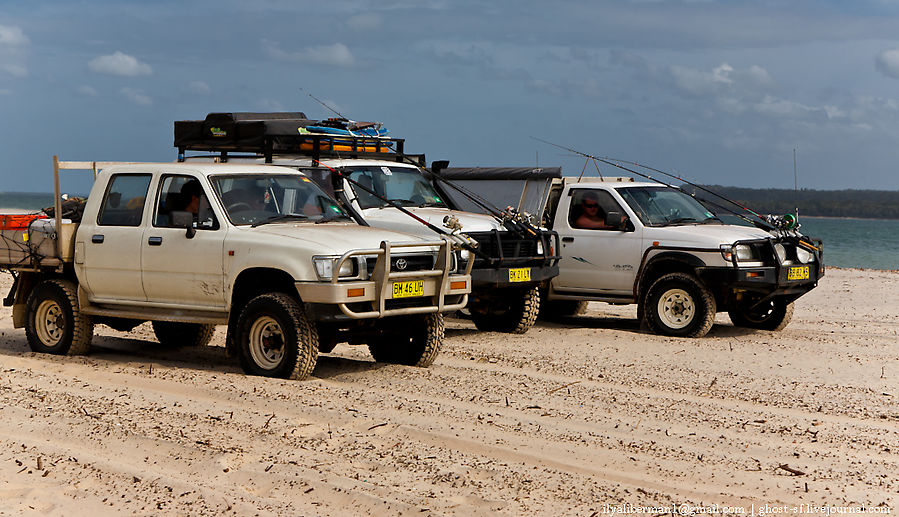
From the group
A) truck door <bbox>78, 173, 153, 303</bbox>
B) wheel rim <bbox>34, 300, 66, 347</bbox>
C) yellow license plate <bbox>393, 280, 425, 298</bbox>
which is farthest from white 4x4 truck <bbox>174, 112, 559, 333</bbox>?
wheel rim <bbox>34, 300, 66, 347</bbox>

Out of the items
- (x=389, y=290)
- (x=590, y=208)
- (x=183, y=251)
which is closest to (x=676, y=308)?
(x=590, y=208)

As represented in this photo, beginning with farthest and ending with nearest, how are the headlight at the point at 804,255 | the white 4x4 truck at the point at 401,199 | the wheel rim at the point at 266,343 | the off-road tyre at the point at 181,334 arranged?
the headlight at the point at 804,255 → the white 4x4 truck at the point at 401,199 → the off-road tyre at the point at 181,334 → the wheel rim at the point at 266,343

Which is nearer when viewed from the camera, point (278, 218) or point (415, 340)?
point (278, 218)

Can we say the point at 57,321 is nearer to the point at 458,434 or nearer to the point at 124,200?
the point at 124,200

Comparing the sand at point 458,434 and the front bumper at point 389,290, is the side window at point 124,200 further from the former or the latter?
the front bumper at point 389,290

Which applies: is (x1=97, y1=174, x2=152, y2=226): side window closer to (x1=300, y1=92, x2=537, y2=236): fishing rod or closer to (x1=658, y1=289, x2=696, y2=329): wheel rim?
(x1=300, y1=92, x2=537, y2=236): fishing rod

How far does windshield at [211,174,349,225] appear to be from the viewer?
9920 mm

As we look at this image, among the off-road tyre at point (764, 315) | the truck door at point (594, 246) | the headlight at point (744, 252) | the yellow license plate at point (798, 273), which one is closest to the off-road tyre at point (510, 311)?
the truck door at point (594, 246)

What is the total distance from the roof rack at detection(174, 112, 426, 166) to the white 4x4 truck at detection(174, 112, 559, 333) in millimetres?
13

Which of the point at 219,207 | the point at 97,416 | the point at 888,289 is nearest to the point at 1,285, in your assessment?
the point at 219,207

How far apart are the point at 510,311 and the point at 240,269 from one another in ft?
15.1

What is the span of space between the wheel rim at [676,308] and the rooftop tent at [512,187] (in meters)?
2.02

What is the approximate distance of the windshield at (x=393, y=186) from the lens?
514 inches

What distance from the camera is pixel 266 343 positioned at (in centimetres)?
955
